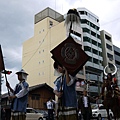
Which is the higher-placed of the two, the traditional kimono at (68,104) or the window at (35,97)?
the window at (35,97)

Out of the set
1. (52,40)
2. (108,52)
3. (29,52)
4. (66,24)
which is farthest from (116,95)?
(108,52)

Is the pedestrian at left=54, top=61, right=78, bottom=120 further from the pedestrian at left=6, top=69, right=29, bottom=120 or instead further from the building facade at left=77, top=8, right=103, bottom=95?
the building facade at left=77, top=8, right=103, bottom=95

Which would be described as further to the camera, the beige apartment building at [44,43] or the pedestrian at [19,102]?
the beige apartment building at [44,43]

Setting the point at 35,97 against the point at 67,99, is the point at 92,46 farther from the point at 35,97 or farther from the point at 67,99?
the point at 67,99

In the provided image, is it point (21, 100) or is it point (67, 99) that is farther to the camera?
point (21, 100)

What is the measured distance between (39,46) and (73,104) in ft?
124

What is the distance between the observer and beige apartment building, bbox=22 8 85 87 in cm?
3728

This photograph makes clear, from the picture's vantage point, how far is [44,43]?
131 feet

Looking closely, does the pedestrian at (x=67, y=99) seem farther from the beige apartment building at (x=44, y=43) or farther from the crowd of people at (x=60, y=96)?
the beige apartment building at (x=44, y=43)

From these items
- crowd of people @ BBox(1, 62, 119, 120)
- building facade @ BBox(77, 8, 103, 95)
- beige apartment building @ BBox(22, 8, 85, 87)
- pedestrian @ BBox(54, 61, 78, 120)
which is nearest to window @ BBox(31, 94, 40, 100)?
beige apartment building @ BBox(22, 8, 85, 87)

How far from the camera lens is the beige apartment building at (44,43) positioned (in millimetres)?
37281

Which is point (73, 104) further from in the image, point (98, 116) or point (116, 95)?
point (98, 116)

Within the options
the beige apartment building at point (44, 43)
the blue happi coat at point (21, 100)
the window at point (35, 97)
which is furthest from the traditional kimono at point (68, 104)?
the beige apartment building at point (44, 43)

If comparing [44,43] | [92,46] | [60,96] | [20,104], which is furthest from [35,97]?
[60,96]
